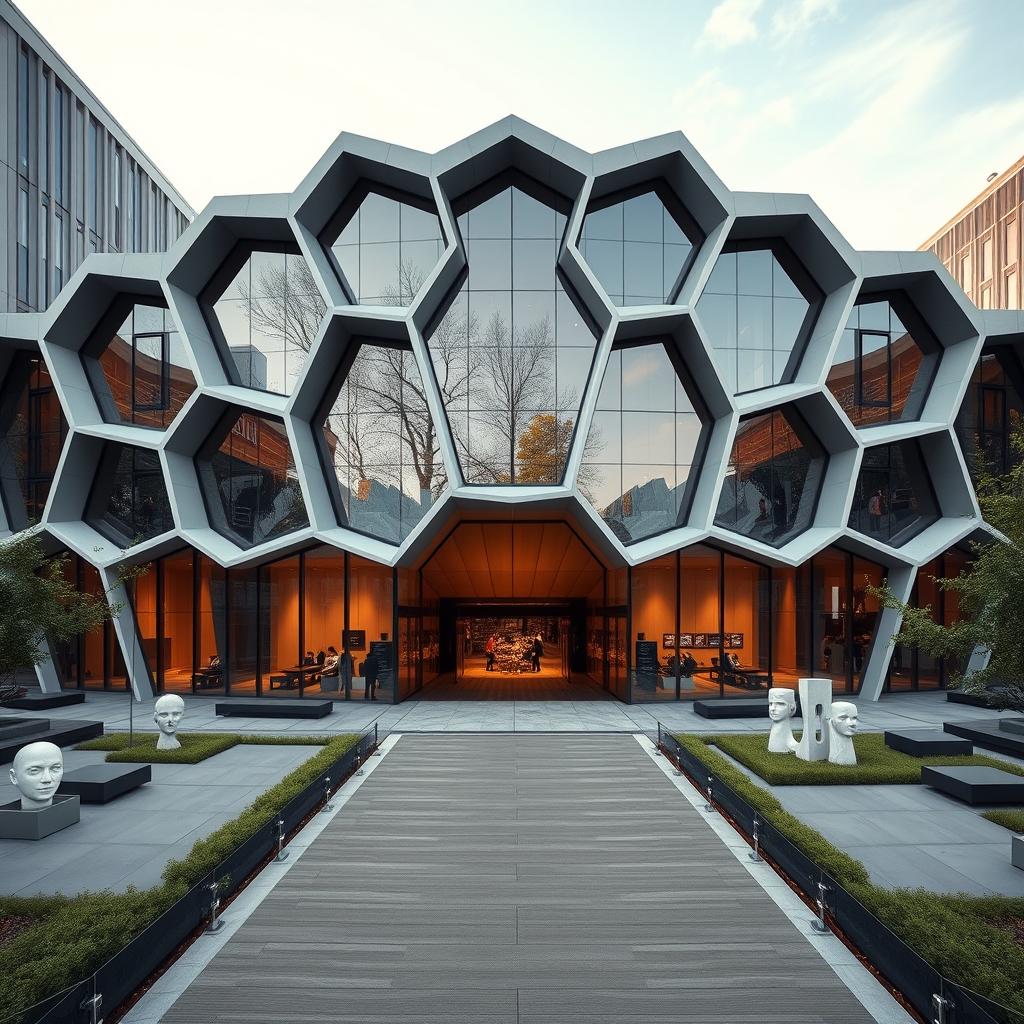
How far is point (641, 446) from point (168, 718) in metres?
14.9

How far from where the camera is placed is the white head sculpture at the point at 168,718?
14.3 meters

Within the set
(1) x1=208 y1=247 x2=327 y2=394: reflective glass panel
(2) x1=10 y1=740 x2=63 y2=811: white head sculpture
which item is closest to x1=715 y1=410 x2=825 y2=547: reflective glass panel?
(1) x1=208 y1=247 x2=327 y2=394: reflective glass panel

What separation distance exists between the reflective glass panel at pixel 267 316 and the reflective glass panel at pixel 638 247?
8.99 metres

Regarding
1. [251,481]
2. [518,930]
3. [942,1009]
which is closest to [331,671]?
[251,481]

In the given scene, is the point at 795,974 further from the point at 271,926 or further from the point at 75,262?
the point at 75,262

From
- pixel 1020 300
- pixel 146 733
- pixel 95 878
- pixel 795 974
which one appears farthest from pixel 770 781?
pixel 1020 300

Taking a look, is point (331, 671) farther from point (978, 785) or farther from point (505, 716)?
point (978, 785)

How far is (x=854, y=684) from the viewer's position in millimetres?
23000

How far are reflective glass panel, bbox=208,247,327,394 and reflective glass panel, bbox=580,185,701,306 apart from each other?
8992 millimetres

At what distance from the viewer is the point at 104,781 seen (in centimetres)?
1110

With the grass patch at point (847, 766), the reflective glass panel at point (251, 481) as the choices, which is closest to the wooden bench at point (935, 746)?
the grass patch at point (847, 766)

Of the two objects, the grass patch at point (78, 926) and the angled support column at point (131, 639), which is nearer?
the grass patch at point (78, 926)

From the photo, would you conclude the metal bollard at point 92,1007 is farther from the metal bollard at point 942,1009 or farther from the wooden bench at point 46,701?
the wooden bench at point 46,701

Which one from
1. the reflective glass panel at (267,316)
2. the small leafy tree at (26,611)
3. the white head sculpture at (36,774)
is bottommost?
the white head sculpture at (36,774)
